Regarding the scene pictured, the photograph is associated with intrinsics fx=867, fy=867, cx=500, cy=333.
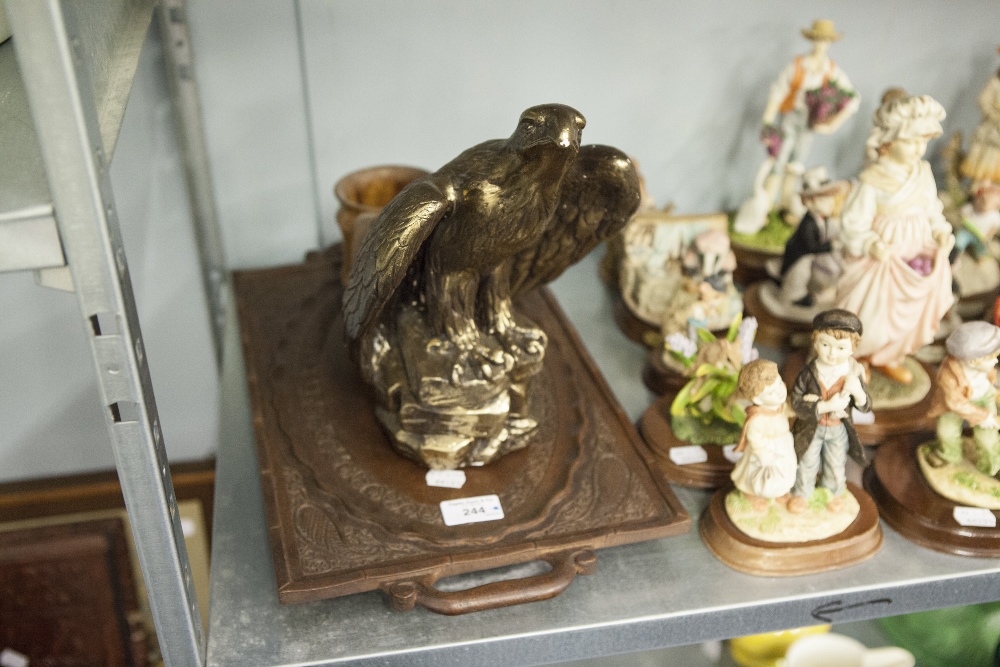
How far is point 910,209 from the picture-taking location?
105cm

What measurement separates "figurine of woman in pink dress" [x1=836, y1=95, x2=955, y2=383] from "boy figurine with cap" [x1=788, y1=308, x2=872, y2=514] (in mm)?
204

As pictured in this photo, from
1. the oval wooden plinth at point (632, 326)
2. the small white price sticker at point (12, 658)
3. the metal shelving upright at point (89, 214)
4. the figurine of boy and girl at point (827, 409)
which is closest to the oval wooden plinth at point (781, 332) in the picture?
the oval wooden plinth at point (632, 326)

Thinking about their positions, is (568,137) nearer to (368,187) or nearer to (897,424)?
(368,187)

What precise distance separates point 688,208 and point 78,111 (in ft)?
3.70

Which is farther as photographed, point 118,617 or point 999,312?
point 118,617

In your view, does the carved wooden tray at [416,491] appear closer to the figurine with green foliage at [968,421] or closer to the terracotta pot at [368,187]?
the terracotta pot at [368,187]

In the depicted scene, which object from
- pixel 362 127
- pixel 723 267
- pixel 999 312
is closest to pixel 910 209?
pixel 999 312

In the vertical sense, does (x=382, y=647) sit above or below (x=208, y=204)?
below

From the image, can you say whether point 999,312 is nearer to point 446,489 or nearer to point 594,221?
point 594,221

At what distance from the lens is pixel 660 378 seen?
3.83 ft

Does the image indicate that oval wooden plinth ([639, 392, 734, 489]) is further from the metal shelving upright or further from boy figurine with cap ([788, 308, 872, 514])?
the metal shelving upright

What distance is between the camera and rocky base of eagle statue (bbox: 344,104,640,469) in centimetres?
82

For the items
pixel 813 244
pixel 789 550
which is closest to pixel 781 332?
pixel 813 244

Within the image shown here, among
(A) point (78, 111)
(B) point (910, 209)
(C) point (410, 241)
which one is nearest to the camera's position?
(A) point (78, 111)
